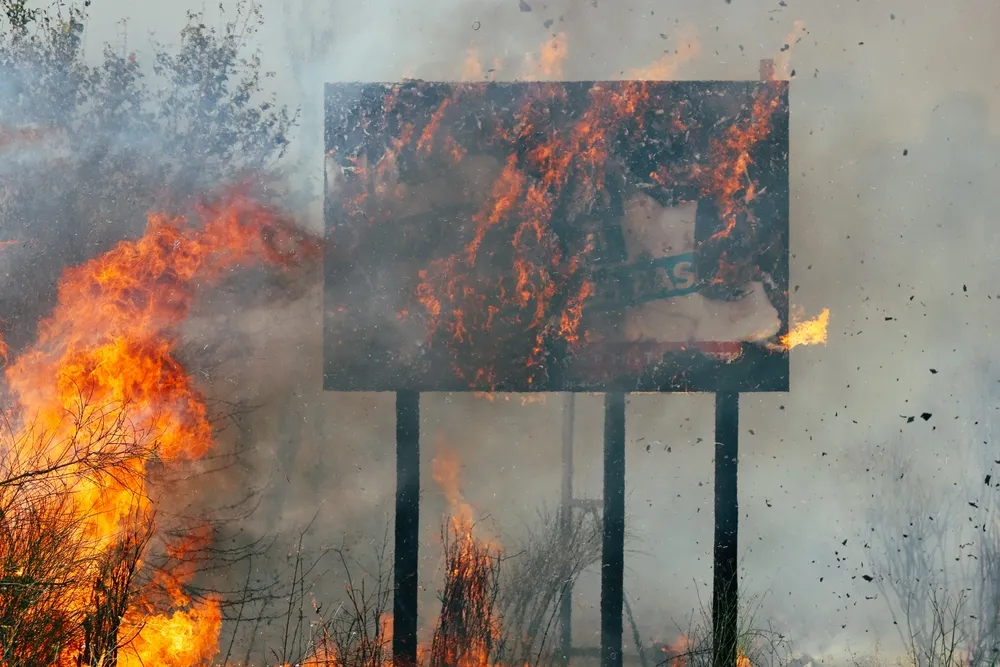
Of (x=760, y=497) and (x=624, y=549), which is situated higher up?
(x=760, y=497)

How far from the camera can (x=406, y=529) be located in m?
6.88

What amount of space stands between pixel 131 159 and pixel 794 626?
284 inches

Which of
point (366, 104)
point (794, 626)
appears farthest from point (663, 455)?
point (366, 104)

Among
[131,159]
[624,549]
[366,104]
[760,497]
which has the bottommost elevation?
[624,549]

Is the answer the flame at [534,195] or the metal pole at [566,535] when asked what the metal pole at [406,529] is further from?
the metal pole at [566,535]

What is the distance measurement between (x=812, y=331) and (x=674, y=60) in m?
2.67

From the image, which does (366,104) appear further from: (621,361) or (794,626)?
(794,626)

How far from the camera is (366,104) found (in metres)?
6.66

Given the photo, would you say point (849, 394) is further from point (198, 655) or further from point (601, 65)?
point (198, 655)

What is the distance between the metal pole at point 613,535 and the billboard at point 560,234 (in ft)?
1.23

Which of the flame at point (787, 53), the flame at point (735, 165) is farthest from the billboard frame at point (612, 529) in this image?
the flame at point (735, 165)

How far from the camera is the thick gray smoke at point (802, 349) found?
685 cm

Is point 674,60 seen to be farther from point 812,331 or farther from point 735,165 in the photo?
point 812,331

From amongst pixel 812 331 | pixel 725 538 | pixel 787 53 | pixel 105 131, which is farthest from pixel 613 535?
pixel 105 131
